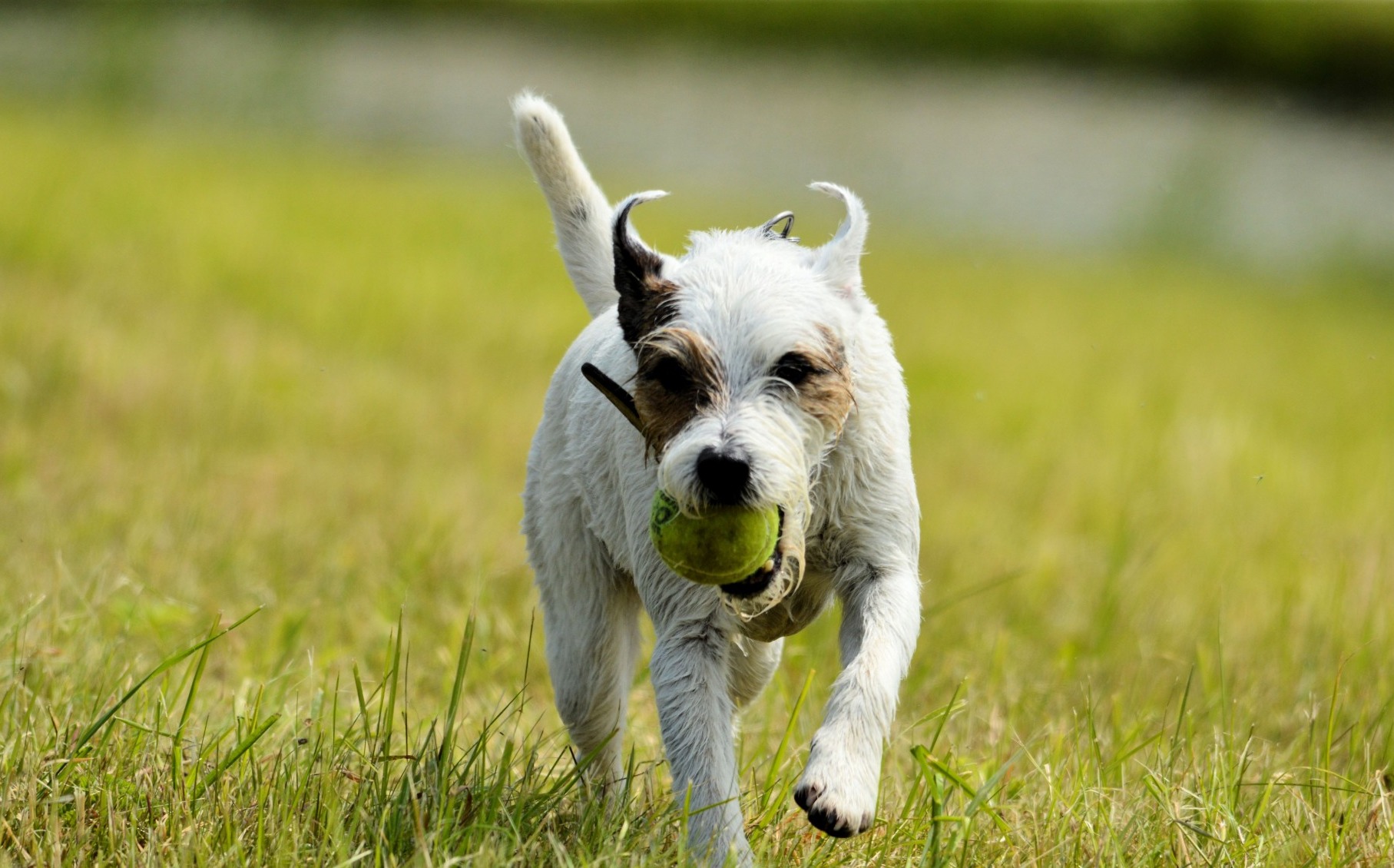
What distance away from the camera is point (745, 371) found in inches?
114

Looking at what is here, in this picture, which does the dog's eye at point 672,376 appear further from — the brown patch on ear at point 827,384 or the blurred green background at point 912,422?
the blurred green background at point 912,422

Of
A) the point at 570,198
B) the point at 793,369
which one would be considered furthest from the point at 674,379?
the point at 570,198

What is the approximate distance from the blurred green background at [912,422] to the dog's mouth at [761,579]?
1.65ft

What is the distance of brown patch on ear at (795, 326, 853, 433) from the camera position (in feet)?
9.67

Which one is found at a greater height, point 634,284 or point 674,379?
point 634,284

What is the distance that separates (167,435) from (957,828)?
583cm

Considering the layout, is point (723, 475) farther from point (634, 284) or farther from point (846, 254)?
point (846, 254)

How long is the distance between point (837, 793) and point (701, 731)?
0.51m

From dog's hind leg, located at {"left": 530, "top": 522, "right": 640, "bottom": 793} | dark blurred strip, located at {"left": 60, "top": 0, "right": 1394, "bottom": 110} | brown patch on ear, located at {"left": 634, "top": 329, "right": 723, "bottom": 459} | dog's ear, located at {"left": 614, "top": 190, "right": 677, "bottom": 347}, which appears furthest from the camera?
dark blurred strip, located at {"left": 60, "top": 0, "right": 1394, "bottom": 110}

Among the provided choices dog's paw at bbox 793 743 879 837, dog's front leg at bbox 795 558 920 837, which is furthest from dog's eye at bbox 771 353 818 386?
dog's paw at bbox 793 743 879 837

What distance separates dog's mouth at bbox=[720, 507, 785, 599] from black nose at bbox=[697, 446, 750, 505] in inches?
9.8

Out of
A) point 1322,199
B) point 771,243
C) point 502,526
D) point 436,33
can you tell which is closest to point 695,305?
point 771,243

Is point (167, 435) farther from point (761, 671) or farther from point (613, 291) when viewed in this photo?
point (761, 671)

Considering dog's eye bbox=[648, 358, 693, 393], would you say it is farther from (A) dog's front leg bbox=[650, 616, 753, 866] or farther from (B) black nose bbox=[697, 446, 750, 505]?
(A) dog's front leg bbox=[650, 616, 753, 866]
